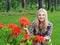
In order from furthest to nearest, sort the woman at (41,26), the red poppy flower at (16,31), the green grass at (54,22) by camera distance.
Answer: the green grass at (54,22)
the woman at (41,26)
the red poppy flower at (16,31)

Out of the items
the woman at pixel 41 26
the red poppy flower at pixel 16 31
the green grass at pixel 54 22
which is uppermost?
the red poppy flower at pixel 16 31

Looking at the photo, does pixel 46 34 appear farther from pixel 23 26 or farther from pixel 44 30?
pixel 23 26

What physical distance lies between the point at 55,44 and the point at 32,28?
4732 millimetres

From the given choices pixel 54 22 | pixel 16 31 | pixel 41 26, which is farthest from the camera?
pixel 54 22

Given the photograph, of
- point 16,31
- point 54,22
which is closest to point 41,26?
point 16,31

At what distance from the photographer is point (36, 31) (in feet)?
18.1

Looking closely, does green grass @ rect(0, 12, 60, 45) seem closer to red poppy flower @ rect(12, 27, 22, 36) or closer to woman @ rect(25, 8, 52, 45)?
woman @ rect(25, 8, 52, 45)

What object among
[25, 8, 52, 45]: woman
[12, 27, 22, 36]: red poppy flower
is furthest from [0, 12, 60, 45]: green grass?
[12, 27, 22, 36]: red poppy flower

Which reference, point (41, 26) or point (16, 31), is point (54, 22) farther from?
point (16, 31)

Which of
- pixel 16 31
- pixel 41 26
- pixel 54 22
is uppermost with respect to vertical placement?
pixel 16 31

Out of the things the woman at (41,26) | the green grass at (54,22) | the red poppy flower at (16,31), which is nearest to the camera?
the red poppy flower at (16,31)

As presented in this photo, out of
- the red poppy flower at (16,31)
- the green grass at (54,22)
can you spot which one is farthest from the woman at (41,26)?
the green grass at (54,22)

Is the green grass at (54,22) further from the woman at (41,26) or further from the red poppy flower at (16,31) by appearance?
the red poppy flower at (16,31)

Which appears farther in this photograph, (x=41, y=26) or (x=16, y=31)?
(x=41, y=26)
